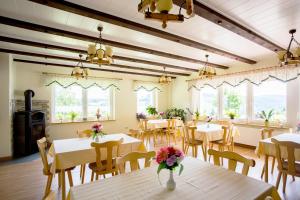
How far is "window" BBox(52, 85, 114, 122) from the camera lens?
5.55 m

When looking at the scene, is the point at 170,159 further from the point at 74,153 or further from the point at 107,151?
the point at 74,153

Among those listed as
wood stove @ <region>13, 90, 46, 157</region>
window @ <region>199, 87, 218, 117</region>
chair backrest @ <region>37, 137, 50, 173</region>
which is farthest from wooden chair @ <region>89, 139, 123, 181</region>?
window @ <region>199, 87, 218, 117</region>

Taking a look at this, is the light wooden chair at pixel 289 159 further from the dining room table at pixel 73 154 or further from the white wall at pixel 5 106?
the white wall at pixel 5 106

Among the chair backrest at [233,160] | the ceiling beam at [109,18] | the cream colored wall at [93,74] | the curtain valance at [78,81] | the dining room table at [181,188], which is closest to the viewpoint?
the dining room table at [181,188]

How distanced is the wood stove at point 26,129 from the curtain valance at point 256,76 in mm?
5403

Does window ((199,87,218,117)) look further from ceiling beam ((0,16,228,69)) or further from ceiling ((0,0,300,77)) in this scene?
ceiling beam ((0,16,228,69))

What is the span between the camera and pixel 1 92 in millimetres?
3963

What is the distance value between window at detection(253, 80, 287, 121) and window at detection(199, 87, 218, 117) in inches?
51.3

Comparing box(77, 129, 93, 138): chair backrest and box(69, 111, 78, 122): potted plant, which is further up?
box(69, 111, 78, 122): potted plant

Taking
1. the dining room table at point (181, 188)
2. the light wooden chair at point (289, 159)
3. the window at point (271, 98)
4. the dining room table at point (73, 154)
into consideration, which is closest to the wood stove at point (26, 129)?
the dining room table at point (73, 154)

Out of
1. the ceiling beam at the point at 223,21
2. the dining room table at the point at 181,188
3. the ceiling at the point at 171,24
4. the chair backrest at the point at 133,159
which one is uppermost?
the ceiling at the point at 171,24

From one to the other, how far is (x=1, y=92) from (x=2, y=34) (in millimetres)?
1603

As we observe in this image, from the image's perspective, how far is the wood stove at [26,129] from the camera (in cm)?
429

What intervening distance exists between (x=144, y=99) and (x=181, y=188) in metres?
6.11
